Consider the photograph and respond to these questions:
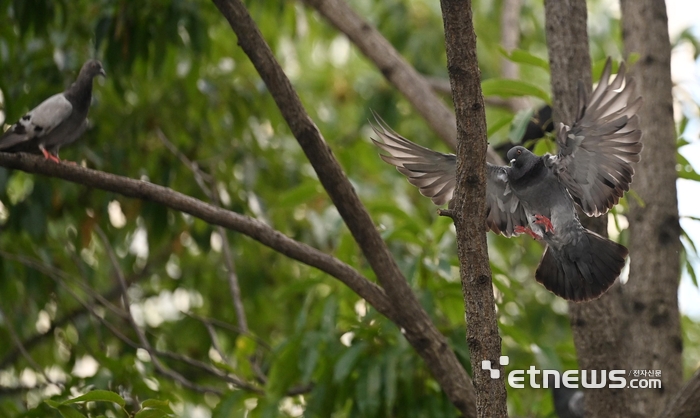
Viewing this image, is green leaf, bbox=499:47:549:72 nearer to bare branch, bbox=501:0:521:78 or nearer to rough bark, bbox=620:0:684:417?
rough bark, bbox=620:0:684:417

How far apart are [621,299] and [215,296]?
11.3 feet

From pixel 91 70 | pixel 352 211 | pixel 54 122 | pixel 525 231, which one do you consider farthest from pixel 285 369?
pixel 91 70

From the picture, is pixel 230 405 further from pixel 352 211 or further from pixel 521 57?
pixel 521 57

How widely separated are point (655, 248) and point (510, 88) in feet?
3.91

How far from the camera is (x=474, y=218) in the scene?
2.73m

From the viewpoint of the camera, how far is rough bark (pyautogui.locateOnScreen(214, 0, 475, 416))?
325 centimetres

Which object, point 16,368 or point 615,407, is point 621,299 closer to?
point 615,407

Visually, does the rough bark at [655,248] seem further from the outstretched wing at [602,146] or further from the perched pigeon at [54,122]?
the perched pigeon at [54,122]

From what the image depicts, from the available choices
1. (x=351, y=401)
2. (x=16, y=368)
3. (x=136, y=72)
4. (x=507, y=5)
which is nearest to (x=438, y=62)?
(x=507, y=5)

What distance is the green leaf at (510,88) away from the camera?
13.2 feet

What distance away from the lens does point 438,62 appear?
7.14 m

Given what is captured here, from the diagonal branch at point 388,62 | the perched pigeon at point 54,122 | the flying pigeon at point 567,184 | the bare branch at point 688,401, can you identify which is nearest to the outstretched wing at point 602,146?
the flying pigeon at point 567,184

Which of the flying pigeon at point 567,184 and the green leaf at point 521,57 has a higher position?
the green leaf at point 521,57

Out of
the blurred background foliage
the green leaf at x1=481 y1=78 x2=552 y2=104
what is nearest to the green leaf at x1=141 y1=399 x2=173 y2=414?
the blurred background foliage
